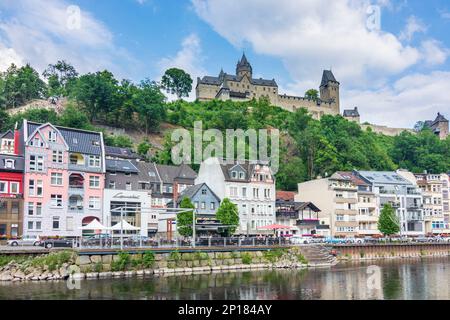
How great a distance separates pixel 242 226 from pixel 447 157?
289 feet

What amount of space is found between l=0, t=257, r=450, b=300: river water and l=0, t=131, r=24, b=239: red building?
1965 centimetres

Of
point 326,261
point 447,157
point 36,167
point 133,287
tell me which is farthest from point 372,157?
point 133,287

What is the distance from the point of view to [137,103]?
12100cm

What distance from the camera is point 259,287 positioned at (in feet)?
135

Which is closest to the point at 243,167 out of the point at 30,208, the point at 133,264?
the point at 30,208

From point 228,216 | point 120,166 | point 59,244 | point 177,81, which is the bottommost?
point 59,244

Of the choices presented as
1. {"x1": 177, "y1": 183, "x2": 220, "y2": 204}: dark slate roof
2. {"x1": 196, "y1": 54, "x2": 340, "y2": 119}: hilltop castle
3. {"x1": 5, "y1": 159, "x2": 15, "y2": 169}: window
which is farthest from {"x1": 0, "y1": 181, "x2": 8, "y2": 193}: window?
{"x1": 196, "y1": 54, "x2": 340, "y2": 119}: hilltop castle

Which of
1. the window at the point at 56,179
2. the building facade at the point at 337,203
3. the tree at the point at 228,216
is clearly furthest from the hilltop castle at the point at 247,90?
the window at the point at 56,179

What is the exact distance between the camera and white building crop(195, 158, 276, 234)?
7656cm

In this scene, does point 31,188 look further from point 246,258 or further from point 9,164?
point 246,258

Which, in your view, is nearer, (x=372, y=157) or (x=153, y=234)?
(x=153, y=234)

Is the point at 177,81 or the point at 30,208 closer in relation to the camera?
the point at 30,208

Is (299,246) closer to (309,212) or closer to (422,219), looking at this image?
(309,212)

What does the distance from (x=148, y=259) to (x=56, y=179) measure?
22.5 metres
